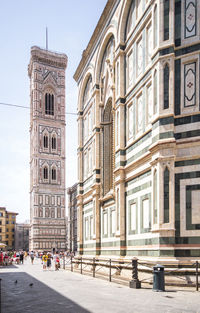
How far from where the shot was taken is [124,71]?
2261cm

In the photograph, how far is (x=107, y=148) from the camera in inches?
1070

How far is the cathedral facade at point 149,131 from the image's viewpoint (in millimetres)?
15836

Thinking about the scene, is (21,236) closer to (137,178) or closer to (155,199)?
(137,178)

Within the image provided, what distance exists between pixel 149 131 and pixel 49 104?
243 feet

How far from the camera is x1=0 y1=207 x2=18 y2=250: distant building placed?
127 m

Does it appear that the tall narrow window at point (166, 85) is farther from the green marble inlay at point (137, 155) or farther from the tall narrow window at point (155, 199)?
the tall narrow window at point (155, 199)

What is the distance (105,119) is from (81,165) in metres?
7.23

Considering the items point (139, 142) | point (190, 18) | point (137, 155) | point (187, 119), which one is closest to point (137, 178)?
point (137, 155)

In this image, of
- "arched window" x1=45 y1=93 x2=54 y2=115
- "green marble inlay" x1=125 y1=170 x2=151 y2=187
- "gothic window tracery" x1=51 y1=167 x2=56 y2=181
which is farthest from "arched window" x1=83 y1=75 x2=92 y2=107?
"arched window" x1=45 y1=93 x2=54 y2=115

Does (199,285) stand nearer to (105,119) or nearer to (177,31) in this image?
(177,31)

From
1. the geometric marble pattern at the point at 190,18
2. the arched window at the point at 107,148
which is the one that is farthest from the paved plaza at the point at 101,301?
the arched window at the point at 107,148

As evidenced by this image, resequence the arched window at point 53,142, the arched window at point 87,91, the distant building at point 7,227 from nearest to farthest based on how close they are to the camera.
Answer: the arched window at point 87,91 < the arched window at point 53,142 < the distant building at point 7,227

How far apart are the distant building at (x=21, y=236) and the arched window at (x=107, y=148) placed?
11159 centimetres

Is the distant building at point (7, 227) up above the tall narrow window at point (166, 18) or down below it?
below
